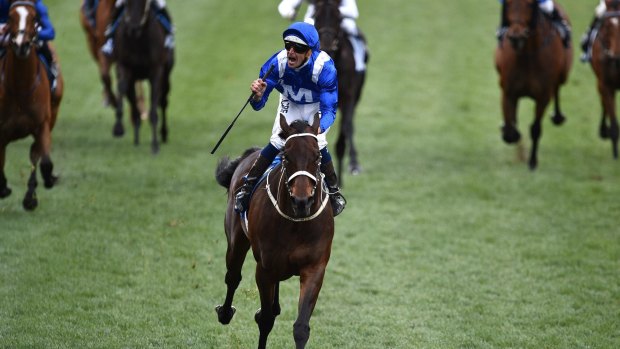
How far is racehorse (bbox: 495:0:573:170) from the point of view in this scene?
13.7 m

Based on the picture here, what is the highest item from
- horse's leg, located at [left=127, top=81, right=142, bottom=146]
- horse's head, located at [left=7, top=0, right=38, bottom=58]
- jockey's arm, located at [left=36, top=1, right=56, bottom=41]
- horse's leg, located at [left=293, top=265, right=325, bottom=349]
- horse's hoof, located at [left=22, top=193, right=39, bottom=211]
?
horse's leg, located at [left=293, top=265, right=325, bottom=349]

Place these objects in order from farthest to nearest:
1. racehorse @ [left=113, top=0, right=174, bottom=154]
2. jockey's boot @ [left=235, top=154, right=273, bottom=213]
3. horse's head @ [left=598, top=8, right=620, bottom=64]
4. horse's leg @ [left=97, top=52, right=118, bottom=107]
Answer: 1. horse's leg @ [left=97, top=52, right=118, bottom=107]
2. racehorse @ [left=113, top=0, right=174, bottom=154]
3. horse's head @ [left=598, top=8, right=620, bottom=64]
4. jockey's boot @ [left=235, top=154, right=273, bottom=213]

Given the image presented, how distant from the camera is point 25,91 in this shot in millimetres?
10742

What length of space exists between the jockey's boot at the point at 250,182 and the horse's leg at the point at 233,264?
430 millimetres

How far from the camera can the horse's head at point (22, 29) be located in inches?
403

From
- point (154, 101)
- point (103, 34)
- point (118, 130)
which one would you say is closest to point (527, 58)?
point (154, 101)

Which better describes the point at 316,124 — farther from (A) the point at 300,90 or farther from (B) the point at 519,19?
(B) the point at 519,19

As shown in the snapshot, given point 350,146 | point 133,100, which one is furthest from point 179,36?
point 350,146

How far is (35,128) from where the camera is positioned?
432 inches

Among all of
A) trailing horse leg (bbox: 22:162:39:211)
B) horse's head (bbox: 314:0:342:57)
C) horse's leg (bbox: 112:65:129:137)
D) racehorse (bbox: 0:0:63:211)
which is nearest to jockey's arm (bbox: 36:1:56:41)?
racehorse (bbox: 0:0:63:211)

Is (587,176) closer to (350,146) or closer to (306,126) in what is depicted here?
(350,146)

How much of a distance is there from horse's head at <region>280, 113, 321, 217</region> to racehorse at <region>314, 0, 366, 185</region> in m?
6.27

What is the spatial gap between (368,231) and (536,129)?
13.0 ft

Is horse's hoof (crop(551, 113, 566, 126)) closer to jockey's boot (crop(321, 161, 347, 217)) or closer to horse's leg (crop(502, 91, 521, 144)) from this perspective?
horse's leg (crop(502, 91, 521, 144))
